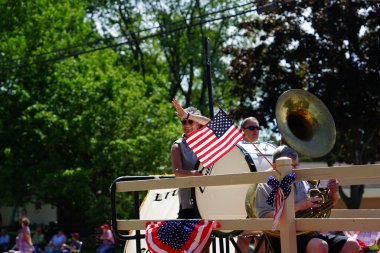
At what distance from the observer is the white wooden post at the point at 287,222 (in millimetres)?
5473

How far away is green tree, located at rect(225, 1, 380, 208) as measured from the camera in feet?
74.7

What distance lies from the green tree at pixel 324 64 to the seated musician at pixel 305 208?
17.0m

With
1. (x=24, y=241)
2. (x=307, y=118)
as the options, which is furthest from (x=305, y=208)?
(x=24, y=241)

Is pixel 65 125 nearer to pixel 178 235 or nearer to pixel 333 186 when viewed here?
pixel 178 235

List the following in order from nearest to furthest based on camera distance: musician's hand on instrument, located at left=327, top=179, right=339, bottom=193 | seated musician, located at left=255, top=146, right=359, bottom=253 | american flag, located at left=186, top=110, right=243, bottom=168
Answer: seated musician, located at left=255, top=146, right=359, bottom=253
musician's hand on instrument, located at left=327, top=179, right=339, bottom=193
american flag, located at left=186, top=110, right=243, bottom=168

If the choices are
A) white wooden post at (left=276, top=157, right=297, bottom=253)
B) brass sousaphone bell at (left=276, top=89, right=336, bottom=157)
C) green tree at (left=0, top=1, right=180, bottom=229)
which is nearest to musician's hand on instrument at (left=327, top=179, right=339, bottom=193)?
white wooden post at (left=276, top=157, right=297, bottom=253)

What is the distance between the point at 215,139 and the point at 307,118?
1227 mm

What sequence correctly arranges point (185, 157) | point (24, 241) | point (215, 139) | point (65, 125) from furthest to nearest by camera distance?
point (65, 125)
point (24, 241)
point (185, 157)
point (215, 139)

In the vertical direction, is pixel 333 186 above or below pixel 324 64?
below

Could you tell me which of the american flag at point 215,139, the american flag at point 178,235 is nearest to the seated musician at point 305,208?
the american flag at point 178,235

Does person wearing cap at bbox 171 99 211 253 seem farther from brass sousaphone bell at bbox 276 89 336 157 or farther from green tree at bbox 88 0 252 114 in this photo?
green tree at bbox 88 0 252 114

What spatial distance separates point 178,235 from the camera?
642 centimetres

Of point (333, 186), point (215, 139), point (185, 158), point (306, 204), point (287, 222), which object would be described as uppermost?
point (215, 139)

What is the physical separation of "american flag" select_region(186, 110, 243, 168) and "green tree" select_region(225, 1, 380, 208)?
16511mm
